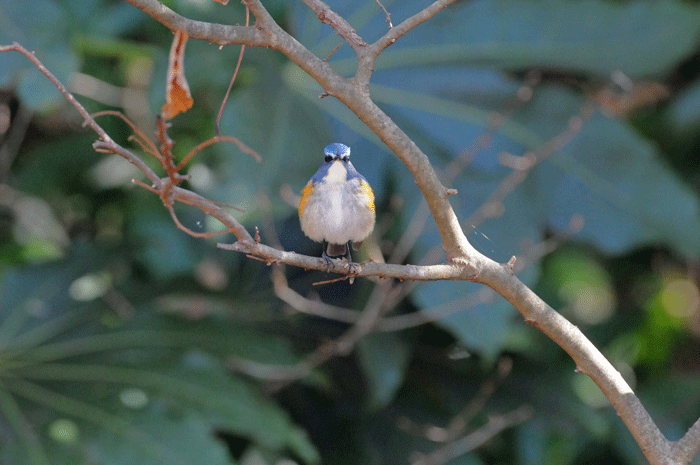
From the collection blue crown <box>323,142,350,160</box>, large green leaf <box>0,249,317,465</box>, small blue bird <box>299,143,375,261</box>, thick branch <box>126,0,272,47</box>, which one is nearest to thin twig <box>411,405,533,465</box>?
large green leaf <box>0,249,317,465</box>

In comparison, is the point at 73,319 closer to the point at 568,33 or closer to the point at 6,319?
the point at 6,319

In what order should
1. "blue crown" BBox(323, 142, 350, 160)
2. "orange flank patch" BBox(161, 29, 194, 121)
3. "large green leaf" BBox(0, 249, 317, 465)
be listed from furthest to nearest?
"large green leaf" BBox(0, 249, 317, 465)
"blue crown" BBox(323, 142, 350, 160)
"orange flank patch" BBox(161, 29, 194, 121)

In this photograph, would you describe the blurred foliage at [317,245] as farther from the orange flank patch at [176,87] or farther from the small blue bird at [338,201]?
the orange flank patch at [176,87]

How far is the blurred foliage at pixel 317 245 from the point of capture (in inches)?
115

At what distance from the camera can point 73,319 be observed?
3.53 meters

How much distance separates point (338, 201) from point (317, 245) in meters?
0.97

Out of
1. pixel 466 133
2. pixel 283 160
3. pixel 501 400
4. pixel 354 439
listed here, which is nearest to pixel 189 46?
pixel 283 160

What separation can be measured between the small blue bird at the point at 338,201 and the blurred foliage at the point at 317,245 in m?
0.74

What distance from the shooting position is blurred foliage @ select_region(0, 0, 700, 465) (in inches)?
115

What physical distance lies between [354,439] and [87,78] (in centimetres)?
255

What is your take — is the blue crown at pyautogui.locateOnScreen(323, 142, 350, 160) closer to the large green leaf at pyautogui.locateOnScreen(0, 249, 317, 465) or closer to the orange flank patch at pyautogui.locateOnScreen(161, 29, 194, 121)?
the orange flank patch at pyautogui.locateOnScreen(161, 29, 194, 121)

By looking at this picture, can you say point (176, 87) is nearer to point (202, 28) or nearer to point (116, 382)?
point (202, 28)

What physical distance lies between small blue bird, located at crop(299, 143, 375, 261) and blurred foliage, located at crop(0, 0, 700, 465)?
738 millimetres

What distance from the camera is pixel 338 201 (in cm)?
176
